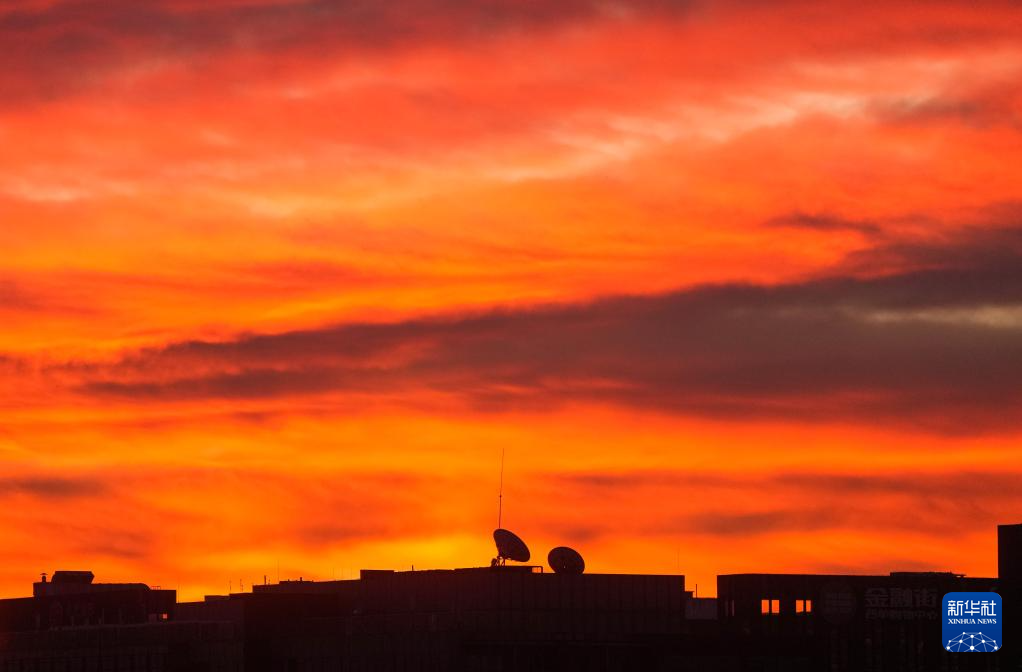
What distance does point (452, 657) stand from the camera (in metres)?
200
